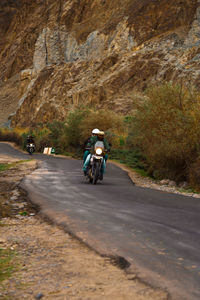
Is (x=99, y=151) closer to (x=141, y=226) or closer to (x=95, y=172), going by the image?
(x=95, y=172)

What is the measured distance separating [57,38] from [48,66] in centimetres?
504

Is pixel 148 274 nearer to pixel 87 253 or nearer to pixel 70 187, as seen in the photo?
pixel 87 253

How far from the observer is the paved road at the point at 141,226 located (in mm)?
4023

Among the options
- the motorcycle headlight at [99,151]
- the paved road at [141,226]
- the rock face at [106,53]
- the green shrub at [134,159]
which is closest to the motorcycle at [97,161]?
the motorcycle headlight at [99,151]

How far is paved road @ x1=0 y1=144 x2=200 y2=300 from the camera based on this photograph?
402 cm

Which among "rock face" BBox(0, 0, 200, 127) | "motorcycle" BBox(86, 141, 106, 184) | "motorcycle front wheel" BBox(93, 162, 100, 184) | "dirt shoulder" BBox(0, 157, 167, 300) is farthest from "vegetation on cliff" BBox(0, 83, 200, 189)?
"rock face" BBox(0, 0, 200, 127)

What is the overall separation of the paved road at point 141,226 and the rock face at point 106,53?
84.6ft

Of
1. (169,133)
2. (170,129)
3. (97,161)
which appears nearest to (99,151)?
(97,161)

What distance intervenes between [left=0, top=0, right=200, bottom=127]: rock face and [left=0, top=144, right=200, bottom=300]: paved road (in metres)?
25.8

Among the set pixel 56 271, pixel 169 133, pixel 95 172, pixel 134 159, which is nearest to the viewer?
pixel 56 271

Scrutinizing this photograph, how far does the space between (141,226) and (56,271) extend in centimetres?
233

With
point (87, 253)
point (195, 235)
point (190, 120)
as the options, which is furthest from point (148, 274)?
point (190, 120)

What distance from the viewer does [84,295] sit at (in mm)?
3496

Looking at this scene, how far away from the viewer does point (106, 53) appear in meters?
50.0
